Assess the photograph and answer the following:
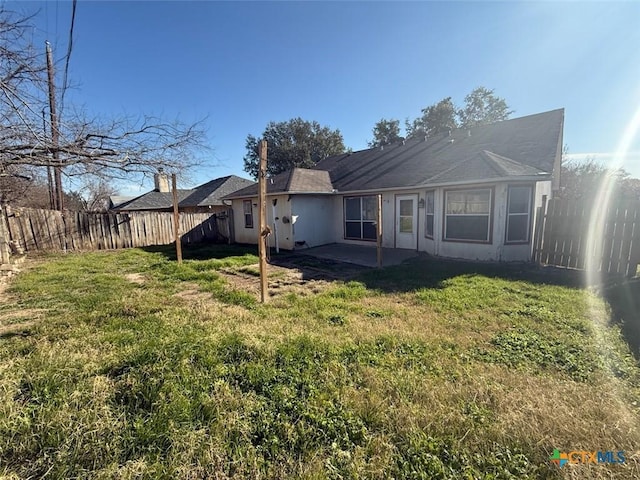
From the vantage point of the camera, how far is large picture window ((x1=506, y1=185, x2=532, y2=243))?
24.9 feet

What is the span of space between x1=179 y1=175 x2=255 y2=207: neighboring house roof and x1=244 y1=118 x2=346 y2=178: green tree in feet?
22.6

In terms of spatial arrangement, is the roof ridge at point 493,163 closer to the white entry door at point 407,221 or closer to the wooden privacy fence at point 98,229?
the white entry door at point 407,221

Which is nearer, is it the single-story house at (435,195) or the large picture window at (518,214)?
the large picture window at (518,214)

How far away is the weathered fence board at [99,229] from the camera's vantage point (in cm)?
1016

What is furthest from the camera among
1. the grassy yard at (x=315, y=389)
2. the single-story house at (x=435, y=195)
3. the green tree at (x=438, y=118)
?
the green tree at (x=438, y=118)

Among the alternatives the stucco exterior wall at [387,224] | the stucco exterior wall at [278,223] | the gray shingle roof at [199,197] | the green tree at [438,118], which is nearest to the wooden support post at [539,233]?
the stucco exterior wall at [387,224]

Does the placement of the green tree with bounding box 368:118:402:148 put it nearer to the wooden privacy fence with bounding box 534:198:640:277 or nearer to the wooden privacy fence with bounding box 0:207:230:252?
the wooden privacy fence with bounding box 0:207:230:252

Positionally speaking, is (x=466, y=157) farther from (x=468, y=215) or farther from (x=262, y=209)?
(x=262, y=209)

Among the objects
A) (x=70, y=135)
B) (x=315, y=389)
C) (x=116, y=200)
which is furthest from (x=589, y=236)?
(x=116, y=200)

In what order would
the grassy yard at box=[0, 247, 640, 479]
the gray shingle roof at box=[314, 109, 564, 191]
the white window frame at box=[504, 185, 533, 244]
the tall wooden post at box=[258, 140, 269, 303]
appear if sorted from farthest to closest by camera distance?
1. the gray shingle roof at box=[314, 109, 564, 191]
2. the white window frame at box=[504, 185, 533, 244]
3. the tall wooden post at box=[258, 140, 269, 303]
4. the grassy yard at box=[0, 247, 640, 479]

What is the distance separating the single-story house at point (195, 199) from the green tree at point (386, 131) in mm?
13650

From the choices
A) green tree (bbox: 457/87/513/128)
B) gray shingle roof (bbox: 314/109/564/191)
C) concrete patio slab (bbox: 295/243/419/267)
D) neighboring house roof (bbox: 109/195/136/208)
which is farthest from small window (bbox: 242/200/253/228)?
neighboring house roof (bbox: 109/195/136/208)

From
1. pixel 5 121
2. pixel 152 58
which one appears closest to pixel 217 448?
pixel 5 121

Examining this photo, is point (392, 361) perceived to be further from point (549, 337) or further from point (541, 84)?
point (541, 84)
